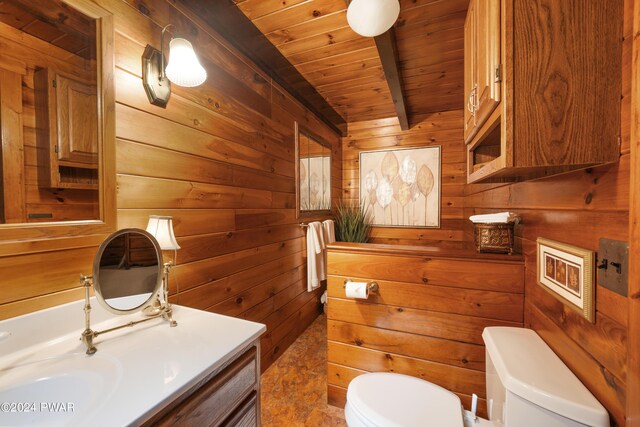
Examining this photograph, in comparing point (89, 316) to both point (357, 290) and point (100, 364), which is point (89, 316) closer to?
point (100, 364)

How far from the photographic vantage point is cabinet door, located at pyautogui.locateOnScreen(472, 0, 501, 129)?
783 millimetres

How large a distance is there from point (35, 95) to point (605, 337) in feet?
5.57

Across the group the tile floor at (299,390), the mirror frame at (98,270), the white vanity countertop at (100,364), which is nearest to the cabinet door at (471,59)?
the white vanity countertop at (100,364)

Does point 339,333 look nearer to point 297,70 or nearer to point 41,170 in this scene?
point 41,170

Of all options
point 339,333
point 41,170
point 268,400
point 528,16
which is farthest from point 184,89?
point 268,400

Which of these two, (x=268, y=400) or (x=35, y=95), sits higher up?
(x=35, y=95)

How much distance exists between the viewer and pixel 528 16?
2.33ft

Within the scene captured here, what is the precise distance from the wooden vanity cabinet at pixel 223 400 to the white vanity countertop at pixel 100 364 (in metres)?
0.03

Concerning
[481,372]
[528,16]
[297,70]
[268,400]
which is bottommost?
[268,400]

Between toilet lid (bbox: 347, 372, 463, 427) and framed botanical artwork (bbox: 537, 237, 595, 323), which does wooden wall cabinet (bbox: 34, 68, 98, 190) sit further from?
framed botanical artwork (bbox: 537, 237, 595, 323)

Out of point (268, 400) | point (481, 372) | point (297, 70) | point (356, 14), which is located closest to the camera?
point (356, 14)

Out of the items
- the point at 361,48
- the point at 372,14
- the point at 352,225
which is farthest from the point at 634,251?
the point at 352,225

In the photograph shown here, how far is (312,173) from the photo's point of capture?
97.9 inches

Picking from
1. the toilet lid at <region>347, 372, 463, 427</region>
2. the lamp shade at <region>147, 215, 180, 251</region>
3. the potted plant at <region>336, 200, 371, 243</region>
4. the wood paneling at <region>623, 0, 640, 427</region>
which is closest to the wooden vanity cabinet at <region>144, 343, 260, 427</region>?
the toilet lid at <region>347, 372, 463, 427</region>
